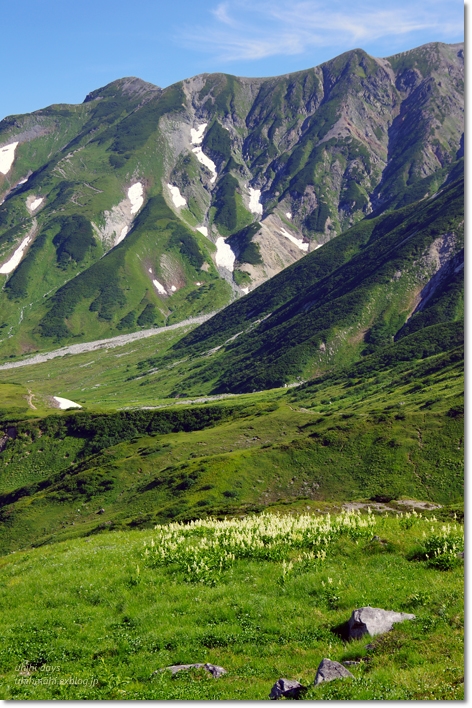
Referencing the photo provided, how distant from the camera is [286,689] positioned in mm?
15133

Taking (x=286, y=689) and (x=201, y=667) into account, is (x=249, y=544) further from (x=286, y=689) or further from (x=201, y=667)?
(x=286, y=689)

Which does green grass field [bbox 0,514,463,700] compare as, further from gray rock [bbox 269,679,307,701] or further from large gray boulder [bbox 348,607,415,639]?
large gray boulder [bbox 348,607,415,639]

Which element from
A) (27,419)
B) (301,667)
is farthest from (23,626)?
(27,419)

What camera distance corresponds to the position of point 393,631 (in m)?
17.9

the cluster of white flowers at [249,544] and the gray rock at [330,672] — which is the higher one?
the gray rock at [330,672]

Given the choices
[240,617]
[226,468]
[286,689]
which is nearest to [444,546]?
[240,617]

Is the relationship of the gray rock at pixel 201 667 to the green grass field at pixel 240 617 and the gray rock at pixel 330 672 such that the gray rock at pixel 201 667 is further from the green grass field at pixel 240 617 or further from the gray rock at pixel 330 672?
the gray rock at pixel 330 672

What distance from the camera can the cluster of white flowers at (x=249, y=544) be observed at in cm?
2420

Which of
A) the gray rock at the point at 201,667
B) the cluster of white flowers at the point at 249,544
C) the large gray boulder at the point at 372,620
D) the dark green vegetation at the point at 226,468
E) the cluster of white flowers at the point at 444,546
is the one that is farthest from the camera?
the dark green vegetation at the point at 226,468

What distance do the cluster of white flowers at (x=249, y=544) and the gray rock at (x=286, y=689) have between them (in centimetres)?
791

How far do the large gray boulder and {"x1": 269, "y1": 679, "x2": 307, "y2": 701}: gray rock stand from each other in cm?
348

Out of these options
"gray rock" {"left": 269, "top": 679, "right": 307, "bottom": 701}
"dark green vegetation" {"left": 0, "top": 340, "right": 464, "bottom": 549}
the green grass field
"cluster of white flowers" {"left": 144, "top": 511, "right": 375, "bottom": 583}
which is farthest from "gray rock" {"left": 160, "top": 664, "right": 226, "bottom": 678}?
"dark green vegetation" {"left": 0, "top": 340, "right": 464, "bottom": 549}

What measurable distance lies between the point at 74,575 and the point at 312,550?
9.68 meters

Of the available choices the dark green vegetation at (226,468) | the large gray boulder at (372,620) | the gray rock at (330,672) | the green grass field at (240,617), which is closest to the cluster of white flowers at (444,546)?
the green grass field at (240,617)
